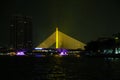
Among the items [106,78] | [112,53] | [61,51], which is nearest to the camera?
[106,78]

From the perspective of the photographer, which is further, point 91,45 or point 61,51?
point 61,51

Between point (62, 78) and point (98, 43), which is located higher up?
point (98, 43)

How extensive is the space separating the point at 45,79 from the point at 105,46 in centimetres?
12492

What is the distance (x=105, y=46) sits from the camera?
17288 cm

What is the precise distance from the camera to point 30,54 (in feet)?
653

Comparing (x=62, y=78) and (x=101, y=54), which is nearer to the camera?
(x=62, y=78)

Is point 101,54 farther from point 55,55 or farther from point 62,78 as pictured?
point 62,78

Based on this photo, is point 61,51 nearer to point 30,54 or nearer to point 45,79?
point 30,54

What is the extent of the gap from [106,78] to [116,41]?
407 ft

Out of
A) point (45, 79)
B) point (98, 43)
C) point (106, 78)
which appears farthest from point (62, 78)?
point (98, 43)

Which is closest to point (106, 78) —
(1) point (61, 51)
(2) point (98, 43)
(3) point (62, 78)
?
(3) point (62, 78)

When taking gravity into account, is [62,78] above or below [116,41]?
below

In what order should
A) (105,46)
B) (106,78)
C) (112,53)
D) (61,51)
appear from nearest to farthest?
1. (106,78)
2. (112,53)
3. (105,46)
4. (61,51)

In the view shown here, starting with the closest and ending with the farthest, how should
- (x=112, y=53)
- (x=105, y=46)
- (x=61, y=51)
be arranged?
(x=112, y=53) → (x=105, y=46) → (x=61, y=51)
